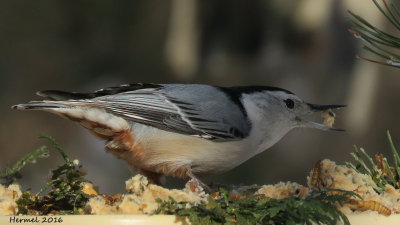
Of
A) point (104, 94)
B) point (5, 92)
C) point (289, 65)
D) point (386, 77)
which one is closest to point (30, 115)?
point (5, 92)

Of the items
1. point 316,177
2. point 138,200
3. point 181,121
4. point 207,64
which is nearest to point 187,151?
point 181,121

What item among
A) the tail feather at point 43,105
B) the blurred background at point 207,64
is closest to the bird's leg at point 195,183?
the tail feather at point 43,105

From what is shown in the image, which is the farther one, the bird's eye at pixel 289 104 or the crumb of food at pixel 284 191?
the bird's eye at pixel 289 104

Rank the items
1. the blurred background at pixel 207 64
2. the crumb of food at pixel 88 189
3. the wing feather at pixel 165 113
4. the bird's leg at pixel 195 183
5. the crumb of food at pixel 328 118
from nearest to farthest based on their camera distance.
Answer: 1. the crumb of food at pixel 88 189
2. the bird's leg at pixel 195 183
3. the wing feather at pixel 165 113
4. the crumb of food at pixel 328 118
5. the blurred background at pixel 207 64

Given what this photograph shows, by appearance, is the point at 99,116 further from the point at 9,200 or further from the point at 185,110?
the point at 9,200

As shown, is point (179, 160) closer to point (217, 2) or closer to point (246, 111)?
point (246, 111)

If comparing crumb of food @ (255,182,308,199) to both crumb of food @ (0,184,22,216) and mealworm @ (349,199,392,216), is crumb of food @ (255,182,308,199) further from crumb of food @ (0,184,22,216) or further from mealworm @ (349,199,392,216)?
crumb of food @ (0,184,22,216)

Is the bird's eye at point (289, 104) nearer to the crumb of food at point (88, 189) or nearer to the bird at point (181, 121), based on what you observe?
the bird at point (181, 121)
